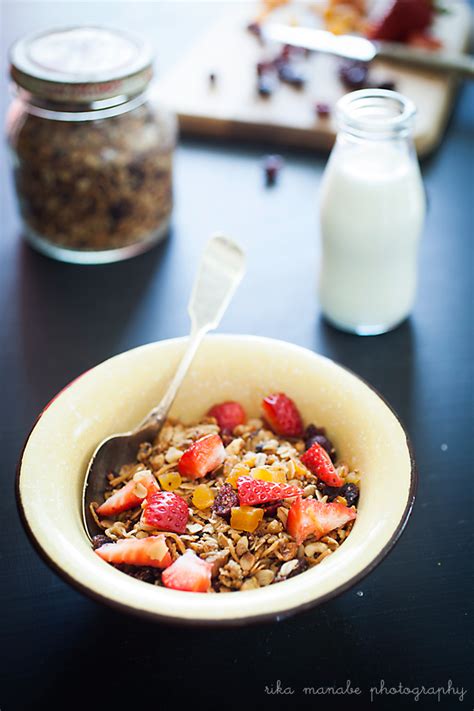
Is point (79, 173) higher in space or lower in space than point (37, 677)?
higher

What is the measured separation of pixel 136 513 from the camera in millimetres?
821

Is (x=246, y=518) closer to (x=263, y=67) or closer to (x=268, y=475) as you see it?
(x=268, y=475)

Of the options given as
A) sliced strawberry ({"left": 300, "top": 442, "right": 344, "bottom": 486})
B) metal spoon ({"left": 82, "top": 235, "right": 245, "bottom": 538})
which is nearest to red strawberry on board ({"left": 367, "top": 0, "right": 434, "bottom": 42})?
metal spoon ({"left": 82, "top": 235, "right": 245, "bottom": 538})

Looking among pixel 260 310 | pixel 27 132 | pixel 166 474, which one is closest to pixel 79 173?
pixel 27 132

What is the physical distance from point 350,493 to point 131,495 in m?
0.21

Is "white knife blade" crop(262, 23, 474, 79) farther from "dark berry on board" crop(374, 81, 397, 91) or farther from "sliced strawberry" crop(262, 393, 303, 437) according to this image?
"sliced strawberry" crop(262, 393, 303, 437)

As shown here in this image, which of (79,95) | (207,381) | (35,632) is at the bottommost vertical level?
(35,632)

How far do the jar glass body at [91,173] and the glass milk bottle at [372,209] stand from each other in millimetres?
289

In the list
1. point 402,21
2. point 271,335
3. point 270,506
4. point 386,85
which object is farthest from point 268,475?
point 402,21

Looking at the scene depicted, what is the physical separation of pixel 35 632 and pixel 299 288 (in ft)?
2.18

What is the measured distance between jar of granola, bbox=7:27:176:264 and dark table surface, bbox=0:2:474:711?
0.07 meters

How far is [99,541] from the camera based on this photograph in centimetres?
78

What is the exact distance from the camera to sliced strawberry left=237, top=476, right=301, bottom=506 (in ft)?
2.58

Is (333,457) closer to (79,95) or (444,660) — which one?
(444,660)
